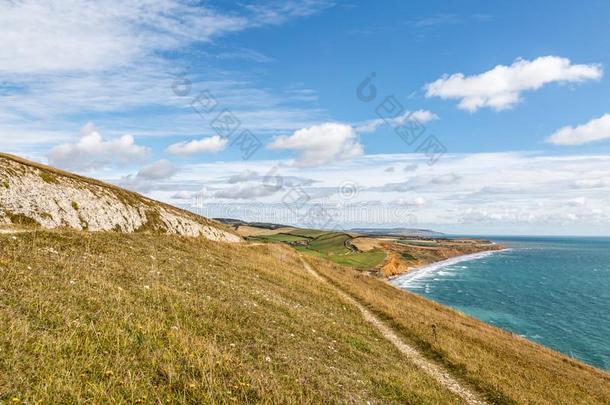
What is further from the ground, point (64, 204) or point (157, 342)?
point (64, 204)

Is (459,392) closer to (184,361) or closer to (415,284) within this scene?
(184,361)

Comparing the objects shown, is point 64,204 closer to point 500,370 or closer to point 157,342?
point 157,342

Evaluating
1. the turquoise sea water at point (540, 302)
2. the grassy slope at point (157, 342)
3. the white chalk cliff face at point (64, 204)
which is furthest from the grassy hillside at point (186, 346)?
the turquoise sea water at point (540, 302)

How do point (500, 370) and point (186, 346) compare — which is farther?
point (500, 370)

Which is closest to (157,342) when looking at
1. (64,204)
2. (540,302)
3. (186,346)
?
(186,346)

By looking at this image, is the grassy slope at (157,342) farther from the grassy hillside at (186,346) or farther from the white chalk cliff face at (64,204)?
the white chalk cliff face at (64,204)

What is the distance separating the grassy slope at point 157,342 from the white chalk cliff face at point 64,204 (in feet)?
56.5

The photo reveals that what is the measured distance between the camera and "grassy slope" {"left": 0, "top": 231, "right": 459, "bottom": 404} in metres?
8.54

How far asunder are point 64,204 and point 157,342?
127ft

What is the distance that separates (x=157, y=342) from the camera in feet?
36.0

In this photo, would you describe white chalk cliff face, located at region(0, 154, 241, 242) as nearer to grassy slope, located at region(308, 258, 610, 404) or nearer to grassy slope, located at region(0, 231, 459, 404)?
grassy slope, located at region(0, 231, 459, 404)

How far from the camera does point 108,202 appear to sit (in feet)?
167

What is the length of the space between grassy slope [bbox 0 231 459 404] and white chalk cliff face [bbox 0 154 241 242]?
56.5 ft

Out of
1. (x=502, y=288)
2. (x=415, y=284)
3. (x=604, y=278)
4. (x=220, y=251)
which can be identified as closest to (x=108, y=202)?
(x=220, y=251)
